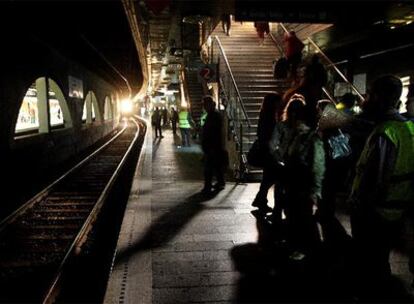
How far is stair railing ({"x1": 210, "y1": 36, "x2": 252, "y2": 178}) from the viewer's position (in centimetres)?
927

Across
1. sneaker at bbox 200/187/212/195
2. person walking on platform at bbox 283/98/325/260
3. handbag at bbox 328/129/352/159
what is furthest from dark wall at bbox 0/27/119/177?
handbag at bbox 328/129/352/159

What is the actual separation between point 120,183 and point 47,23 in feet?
17.3

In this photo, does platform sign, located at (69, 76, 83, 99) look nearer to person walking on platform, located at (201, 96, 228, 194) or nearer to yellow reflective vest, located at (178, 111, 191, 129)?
yellow reflective vest, located at (178, 111, 191, 129)

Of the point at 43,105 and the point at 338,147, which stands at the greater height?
the point at 43,105

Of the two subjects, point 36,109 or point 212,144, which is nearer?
point 212,144

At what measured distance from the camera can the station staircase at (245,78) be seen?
10500 millimetres

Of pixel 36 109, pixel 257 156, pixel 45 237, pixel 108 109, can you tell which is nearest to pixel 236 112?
pixel 257 156

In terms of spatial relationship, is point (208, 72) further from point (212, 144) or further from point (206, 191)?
point (206, 191)

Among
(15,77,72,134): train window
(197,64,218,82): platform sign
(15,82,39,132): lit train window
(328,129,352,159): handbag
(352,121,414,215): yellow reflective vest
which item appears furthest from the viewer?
(197,64,218,82): platform sign

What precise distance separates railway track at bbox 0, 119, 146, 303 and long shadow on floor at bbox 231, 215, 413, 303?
7.52ft

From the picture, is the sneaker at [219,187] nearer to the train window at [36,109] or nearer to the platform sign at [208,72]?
the platform sign at [208,72]

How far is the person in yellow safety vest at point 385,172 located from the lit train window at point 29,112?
11458mm

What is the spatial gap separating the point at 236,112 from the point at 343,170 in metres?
6.90

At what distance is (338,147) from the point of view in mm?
4594
